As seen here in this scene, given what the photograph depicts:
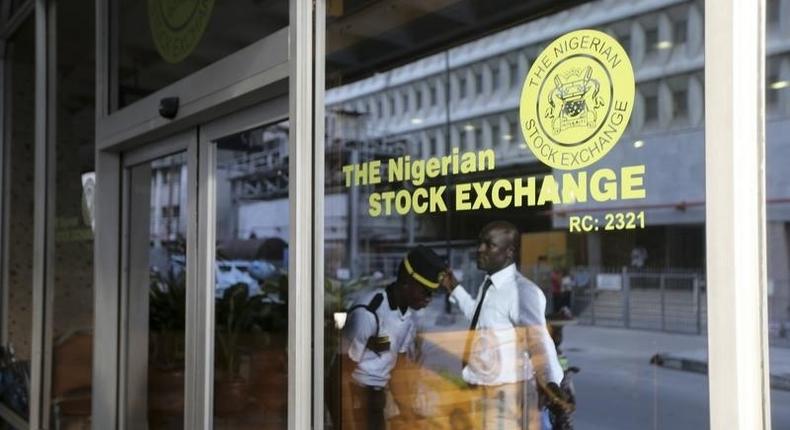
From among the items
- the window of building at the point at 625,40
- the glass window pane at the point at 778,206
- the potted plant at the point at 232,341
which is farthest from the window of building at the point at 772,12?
the potted plant at the point at 232,341

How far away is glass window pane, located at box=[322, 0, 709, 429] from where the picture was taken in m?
1.47

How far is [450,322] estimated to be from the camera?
1975 mm

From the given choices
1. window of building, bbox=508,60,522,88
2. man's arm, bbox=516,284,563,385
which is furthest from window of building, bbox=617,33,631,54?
man's arm, bbox=516,284,563,385

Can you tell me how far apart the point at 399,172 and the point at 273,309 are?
1930mm

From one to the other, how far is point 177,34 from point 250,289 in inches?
55.6

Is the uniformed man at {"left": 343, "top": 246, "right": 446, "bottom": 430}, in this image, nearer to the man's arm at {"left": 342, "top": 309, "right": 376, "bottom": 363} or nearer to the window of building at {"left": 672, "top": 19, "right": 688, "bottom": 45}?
the man's arm at {"left": 342, "top": 309, "right": 376, "bottom": 363}

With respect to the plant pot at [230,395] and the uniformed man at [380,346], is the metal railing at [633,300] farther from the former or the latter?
the plant pot at [230,395]

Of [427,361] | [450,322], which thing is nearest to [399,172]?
[450,322]

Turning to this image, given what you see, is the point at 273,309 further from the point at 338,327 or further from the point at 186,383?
the point at 338,327

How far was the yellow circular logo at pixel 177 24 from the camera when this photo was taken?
9.07 feet

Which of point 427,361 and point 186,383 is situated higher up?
point 427,361

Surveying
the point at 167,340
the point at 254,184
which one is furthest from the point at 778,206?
the point at 254,184

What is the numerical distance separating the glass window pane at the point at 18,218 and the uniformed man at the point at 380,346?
2966 millimetres

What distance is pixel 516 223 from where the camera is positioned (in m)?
1.77
